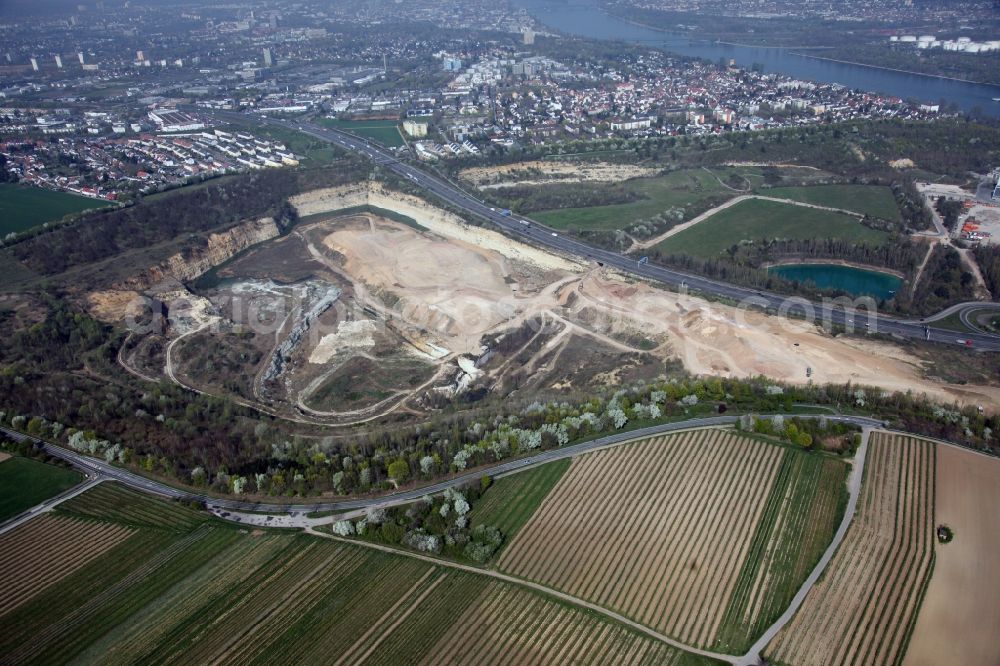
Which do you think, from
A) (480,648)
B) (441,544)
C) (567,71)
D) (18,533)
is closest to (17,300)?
(18,533)

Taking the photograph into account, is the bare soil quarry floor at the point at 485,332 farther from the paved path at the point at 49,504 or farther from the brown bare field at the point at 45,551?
the brown bare field at the point at 45,551

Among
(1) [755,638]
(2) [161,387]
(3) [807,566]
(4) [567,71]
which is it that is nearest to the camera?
(1) [755,638]

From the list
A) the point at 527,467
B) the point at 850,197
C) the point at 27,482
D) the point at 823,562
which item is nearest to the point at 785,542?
the point at 823,562

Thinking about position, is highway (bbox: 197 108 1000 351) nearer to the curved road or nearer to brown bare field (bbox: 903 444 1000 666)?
the curved road

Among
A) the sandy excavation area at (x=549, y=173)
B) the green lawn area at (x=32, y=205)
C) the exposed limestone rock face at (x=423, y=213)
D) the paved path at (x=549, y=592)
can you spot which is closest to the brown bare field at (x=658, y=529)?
the paved path at (x=549, y=592)

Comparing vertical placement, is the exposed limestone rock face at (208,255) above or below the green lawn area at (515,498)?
below

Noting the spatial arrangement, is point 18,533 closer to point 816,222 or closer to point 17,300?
point 17,300
